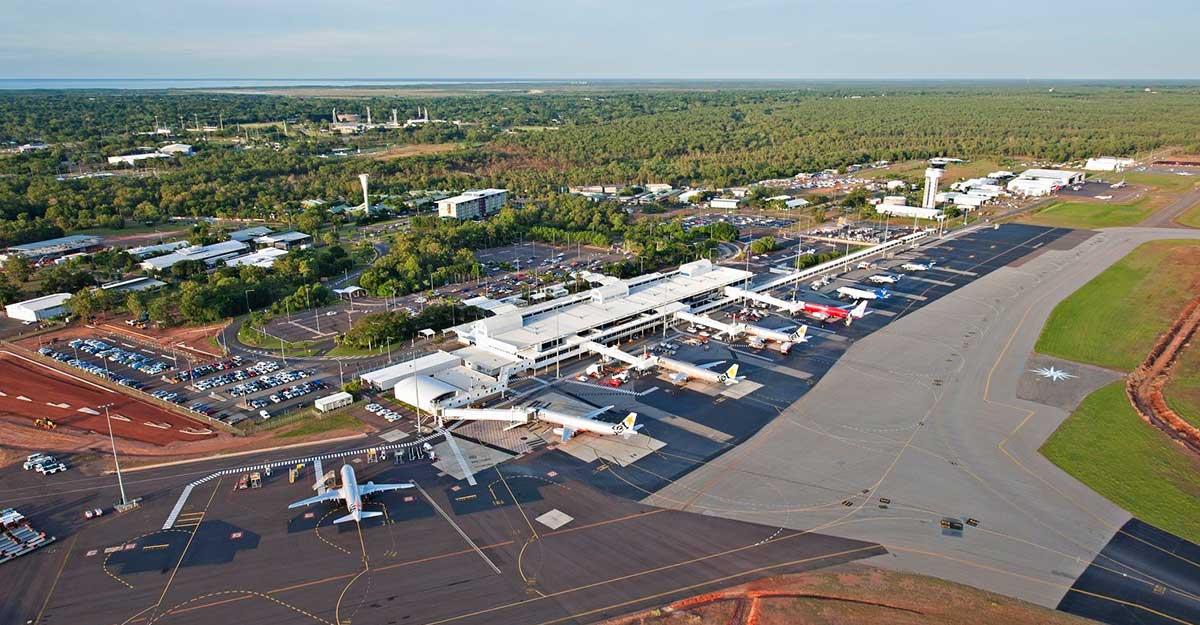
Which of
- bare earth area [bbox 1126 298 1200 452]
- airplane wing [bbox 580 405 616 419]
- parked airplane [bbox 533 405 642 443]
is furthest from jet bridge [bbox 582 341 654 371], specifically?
bare earth area [bbox 1126 298 1200 452]

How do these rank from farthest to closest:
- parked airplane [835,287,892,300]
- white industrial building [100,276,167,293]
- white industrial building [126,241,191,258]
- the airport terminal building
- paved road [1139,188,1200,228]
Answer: paved road [1139,188,1200,228], white industrial building [126,241,191,258], white industrial building [100,276,167,293], parked airplane [835,287,892,300], the airport terminal building

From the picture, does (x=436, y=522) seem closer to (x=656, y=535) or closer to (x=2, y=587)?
(x=656, y=535)

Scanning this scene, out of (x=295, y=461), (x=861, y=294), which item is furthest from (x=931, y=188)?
(x=295, y=461)

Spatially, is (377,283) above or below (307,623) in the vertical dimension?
above

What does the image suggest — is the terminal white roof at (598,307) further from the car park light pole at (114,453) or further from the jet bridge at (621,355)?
the car park light pole at (114,453)

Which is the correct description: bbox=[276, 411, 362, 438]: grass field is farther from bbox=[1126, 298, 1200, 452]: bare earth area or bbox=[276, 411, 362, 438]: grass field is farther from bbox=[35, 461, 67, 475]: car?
bbox=[1126, 298, 1200, 452]: bare earth area

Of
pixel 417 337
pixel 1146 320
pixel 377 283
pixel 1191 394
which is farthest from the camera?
pixel 377 283

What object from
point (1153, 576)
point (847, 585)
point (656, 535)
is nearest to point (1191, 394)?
point (1153, 576)

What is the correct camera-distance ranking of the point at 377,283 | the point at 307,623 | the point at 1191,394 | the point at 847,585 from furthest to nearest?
the point at 377,283 → the point at 1191,394 → the point at 847,585 → the point at 307,623
